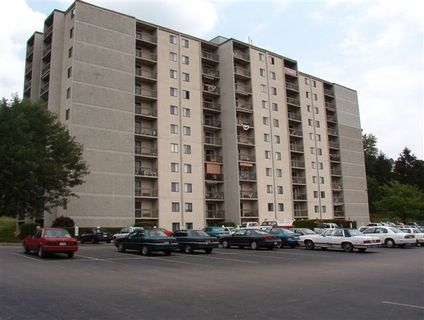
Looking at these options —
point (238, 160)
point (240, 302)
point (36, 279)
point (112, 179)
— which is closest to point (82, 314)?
point (240, 302)

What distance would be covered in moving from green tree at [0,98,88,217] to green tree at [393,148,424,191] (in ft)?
269

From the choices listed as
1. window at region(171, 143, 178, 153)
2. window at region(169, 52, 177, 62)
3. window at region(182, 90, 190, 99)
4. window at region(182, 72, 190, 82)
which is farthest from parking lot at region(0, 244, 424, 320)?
window at region(169, 52, 177, 62)

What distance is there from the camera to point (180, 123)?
5512cm

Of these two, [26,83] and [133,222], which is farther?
[26,83]

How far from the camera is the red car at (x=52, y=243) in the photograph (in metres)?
21.5

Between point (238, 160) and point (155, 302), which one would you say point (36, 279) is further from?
point (238, 160)

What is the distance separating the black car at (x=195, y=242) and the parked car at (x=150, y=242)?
1.59 metres

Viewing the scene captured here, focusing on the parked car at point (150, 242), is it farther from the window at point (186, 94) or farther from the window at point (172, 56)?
the window at point (172, 56)

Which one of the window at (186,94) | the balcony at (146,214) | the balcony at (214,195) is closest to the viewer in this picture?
the balcony at (146,214)

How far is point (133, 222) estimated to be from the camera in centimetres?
4803

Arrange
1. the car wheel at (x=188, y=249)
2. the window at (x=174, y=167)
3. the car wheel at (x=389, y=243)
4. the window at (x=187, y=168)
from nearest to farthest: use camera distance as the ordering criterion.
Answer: the car wheel at (x=188, y=249), the car wheel at (x=389, y=243), the window at (x=174, y=167), the window at (x=187, y=168)

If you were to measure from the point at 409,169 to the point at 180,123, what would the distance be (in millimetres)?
69247

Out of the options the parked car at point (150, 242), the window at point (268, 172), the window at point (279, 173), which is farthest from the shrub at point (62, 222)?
the window at point (279, 173)

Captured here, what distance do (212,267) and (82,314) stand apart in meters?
10.0
